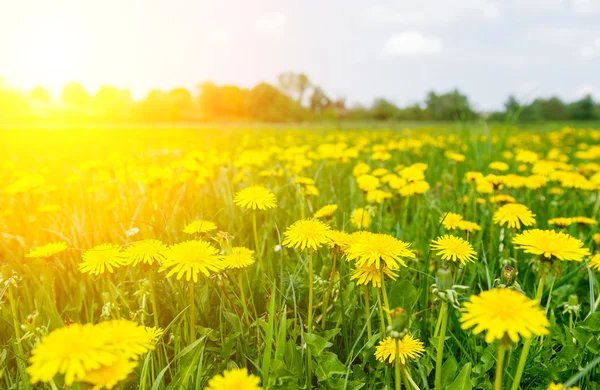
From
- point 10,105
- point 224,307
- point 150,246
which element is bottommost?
point 224,307

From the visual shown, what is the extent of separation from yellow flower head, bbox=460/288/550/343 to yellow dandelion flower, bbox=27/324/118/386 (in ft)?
1.63

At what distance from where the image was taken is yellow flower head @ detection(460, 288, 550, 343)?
0.57 metres

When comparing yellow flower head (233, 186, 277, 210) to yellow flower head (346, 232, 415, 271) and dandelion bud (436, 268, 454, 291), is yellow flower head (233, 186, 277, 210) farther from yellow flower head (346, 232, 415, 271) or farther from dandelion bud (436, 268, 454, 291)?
dandelion bud (436, 268, 454, 291)

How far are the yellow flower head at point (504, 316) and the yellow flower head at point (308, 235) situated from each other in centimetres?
39

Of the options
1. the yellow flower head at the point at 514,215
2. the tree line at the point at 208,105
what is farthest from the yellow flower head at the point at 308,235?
the tree line at the point at 208,105

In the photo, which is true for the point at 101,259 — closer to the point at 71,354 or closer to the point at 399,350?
the point at 71,354

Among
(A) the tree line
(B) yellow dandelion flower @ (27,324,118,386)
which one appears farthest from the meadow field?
(A) the tree line

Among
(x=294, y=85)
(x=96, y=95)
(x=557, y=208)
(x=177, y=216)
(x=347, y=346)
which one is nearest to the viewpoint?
(x=347, y=346)

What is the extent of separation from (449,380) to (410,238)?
794mm

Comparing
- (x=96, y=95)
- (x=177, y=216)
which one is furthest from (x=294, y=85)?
(x=177, y=216)

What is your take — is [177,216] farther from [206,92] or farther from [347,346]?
[206,92]

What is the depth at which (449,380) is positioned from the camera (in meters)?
1.00

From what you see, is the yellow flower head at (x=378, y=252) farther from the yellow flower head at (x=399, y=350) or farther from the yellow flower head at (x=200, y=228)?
the yellow flower head at (x=200, y=228)

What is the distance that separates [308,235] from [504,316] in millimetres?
459
